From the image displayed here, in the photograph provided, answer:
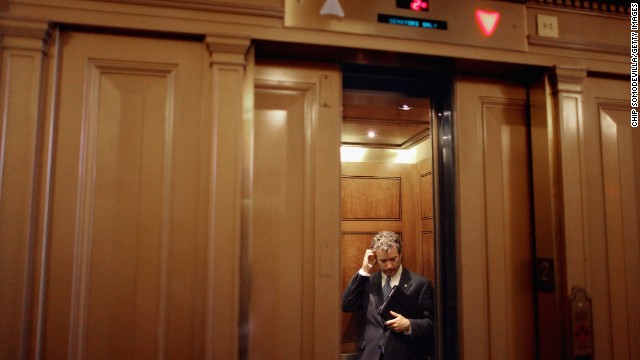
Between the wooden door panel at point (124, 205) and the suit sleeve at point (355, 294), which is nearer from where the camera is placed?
the wooden door panel at point (124, 205)

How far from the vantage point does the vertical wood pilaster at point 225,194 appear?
81.7 inches

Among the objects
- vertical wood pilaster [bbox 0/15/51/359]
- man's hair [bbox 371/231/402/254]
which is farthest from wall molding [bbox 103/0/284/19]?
man's hair [bbox 371/231/402/254]

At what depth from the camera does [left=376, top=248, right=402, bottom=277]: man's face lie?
11.5ft

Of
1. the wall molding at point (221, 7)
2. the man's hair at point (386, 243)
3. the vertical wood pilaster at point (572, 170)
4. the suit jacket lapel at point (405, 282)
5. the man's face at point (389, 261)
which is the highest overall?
the wall molding at point (221, 7)

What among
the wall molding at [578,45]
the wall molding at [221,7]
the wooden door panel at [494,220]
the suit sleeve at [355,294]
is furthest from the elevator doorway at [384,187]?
the wall molding at [221,7]

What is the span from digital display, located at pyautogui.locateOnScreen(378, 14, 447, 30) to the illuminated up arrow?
214mm

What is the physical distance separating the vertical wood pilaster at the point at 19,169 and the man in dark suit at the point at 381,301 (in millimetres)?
2130

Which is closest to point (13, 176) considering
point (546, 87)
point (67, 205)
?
point (67, 205)

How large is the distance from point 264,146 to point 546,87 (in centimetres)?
159

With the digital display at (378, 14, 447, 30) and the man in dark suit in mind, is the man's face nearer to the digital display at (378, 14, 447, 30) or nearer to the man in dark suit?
the man in dark suit

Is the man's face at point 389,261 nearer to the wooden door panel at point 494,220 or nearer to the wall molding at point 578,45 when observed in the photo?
the wooden door panel at point 494,220

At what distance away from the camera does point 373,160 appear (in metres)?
4.59

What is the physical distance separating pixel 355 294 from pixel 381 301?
0.23m

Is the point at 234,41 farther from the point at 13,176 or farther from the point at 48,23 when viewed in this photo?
the point at 13,176
